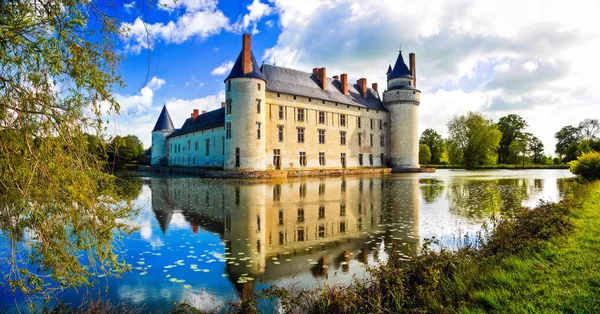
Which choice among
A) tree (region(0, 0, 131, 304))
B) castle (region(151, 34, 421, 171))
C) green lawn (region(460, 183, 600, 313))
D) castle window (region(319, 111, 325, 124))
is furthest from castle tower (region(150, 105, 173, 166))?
green lawn (region(460, 183, 600, 313))

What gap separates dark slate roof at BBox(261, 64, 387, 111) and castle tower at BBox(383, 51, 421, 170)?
213 cm

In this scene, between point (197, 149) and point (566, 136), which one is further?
point (566, 136)

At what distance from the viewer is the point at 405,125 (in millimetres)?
41656

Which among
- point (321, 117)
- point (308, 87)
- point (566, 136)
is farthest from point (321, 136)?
point (566, 136)

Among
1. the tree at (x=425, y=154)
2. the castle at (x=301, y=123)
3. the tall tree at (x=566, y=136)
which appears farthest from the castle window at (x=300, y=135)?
the tall tree at (x=566, y=136)

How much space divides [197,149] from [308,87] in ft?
47.7

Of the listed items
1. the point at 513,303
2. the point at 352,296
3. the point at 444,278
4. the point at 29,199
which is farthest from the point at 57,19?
the point at 513,303

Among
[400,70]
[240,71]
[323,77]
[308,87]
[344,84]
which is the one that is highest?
[400,70]

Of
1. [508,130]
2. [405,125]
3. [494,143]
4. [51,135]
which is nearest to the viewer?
[51,135]

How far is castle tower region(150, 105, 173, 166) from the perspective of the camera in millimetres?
51438

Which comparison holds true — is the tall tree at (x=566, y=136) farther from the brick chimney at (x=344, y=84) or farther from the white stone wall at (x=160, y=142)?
the white stone wall at (x=160, y=142)

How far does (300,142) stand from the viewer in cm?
3472

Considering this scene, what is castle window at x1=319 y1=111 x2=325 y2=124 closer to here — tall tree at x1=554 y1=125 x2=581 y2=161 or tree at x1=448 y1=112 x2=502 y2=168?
tree at x1=448 y1=112 x2=502 y2=168

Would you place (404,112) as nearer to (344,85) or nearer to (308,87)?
(344,85)
